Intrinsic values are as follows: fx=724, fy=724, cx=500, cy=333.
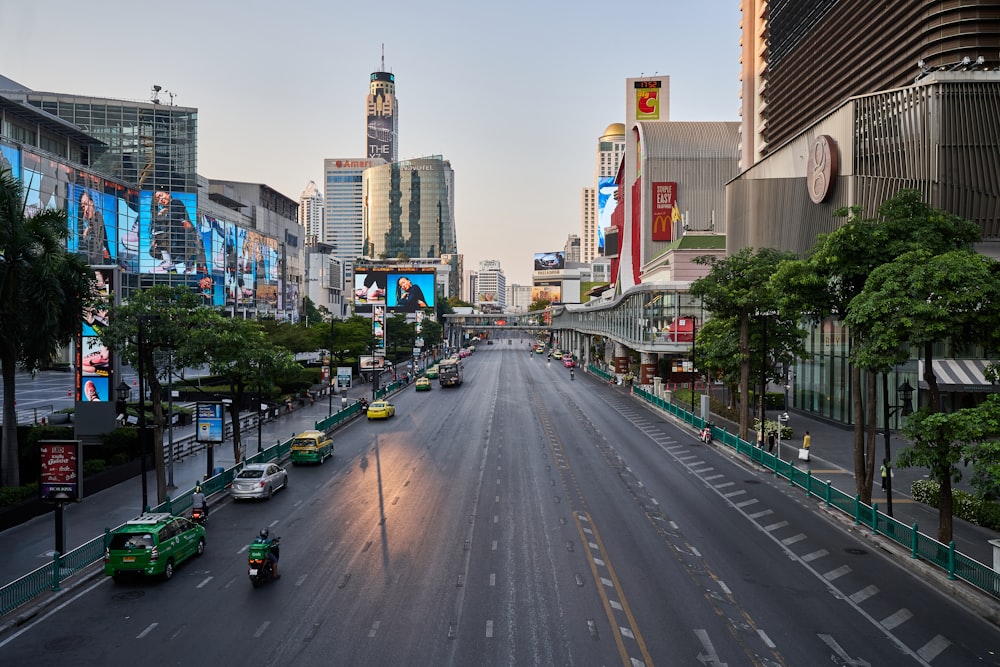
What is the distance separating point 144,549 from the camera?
2012cm

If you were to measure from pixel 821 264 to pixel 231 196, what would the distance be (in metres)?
152

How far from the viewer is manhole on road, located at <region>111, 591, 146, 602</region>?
62.8 feet

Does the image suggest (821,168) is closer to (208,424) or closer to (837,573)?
(837,573)

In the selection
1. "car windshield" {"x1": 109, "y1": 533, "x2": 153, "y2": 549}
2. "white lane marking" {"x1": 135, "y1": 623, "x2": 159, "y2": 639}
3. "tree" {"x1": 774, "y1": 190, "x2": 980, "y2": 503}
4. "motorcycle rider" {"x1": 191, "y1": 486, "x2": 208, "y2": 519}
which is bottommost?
"white lane marking" {"x1": 135, "y1": 623, "x2": 159, "y2": 639}

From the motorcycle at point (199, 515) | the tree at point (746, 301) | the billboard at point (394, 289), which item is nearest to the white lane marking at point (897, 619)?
the motorcycle at point (199, 515)

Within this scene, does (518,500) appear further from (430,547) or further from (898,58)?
(898,58)

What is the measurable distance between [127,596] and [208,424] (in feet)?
49.1

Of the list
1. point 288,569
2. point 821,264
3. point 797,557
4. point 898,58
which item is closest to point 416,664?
point 288,569

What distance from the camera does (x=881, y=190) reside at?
43375 millimetres

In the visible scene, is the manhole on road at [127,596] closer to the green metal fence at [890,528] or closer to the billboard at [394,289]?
the green metal fence at [890,528]

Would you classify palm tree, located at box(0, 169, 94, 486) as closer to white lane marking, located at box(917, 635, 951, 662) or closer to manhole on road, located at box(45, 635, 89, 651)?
manhole on road, located at box(45, 635, 89, 651)

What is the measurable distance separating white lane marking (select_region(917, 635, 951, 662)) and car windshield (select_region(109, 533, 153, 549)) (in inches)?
766

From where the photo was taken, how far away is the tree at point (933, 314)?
1972 centimetres

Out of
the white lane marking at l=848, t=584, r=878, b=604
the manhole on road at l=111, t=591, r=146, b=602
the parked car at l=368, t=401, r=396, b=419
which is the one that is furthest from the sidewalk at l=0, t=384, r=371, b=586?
the white lane marking at l=848, t=584, r=878, b=604
